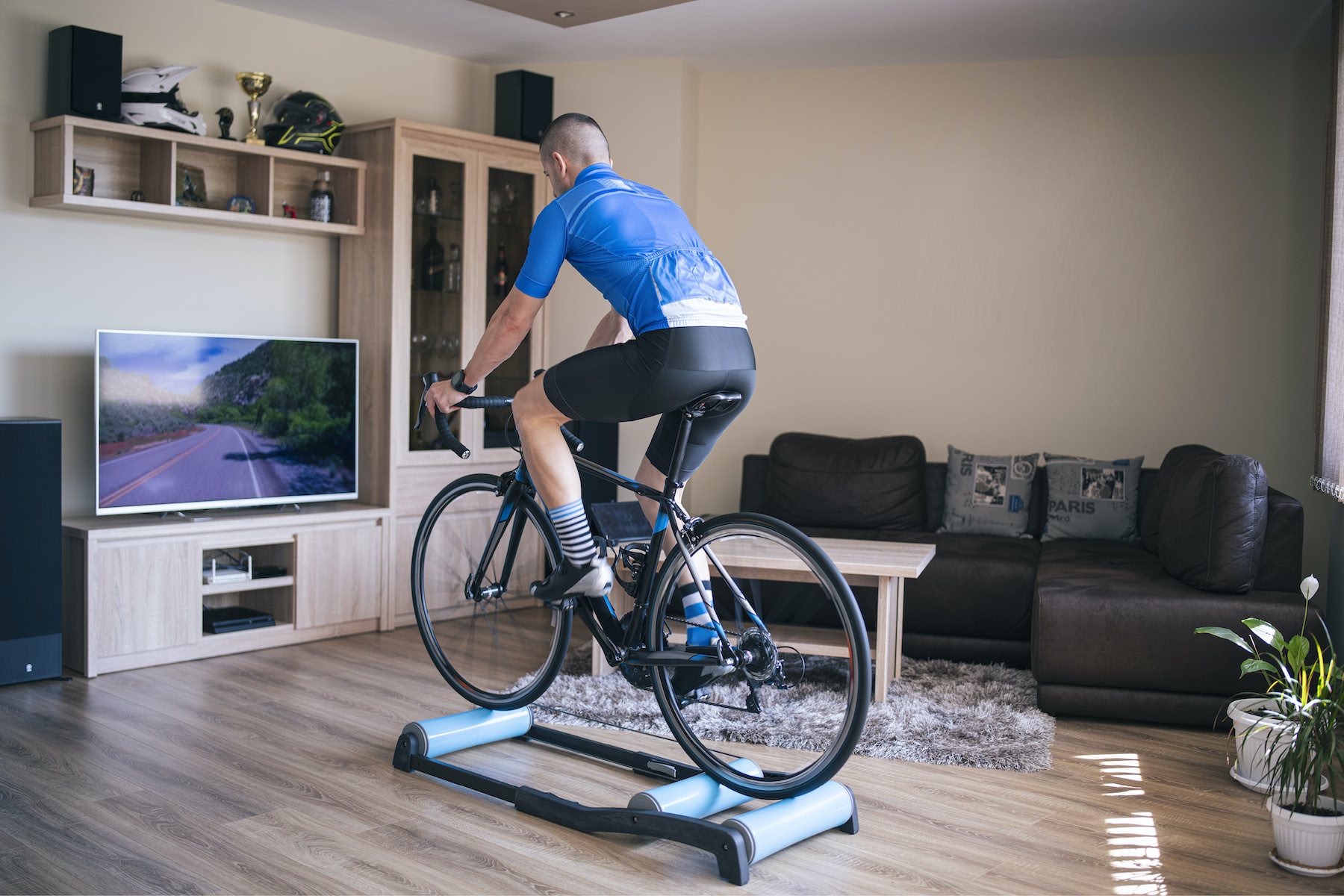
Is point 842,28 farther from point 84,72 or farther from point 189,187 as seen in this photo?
point 84,72

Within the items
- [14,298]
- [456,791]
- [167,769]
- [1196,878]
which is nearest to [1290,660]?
[1196,878]

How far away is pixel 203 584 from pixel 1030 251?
148 inches

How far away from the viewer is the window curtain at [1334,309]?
3.66m

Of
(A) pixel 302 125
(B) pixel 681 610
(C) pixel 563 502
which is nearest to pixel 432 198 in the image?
(A) pixel 302 125

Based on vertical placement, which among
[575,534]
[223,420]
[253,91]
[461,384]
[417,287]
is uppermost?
[253,91]

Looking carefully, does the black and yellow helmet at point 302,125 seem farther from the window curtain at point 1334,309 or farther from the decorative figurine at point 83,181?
the window curtain at point 1334,309

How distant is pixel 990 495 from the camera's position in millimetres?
4633

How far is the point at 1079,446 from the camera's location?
16.1 feet

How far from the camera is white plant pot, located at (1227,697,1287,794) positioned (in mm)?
2697

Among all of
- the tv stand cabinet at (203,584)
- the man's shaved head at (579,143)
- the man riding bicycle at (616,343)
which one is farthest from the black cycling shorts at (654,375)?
the tv stand cabinet at (203,584)

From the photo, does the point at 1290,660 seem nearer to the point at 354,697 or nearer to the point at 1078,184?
the point at 354,697

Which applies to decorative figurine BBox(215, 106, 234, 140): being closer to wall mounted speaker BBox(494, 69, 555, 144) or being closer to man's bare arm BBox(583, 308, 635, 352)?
wall mounted speaker BBox(494, 69, 555, 144)

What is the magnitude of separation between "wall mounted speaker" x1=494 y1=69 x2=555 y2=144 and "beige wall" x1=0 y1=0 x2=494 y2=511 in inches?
14.4

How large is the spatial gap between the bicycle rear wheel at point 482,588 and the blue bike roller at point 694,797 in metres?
0.50
